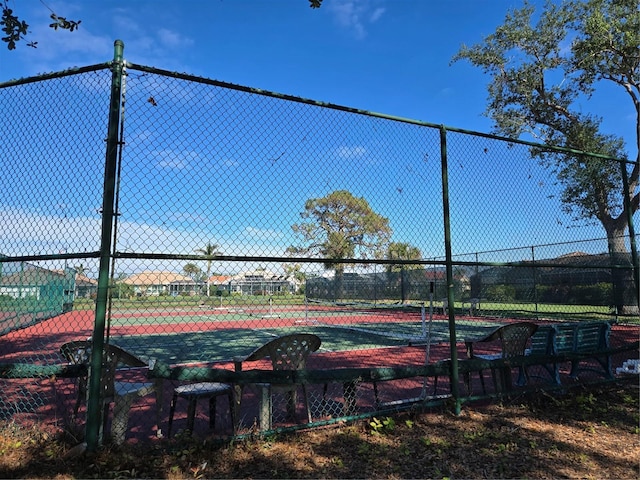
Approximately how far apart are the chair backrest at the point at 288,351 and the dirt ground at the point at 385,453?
0.69 meters

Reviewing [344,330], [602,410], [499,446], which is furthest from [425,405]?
[344,330]

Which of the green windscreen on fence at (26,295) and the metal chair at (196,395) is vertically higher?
the green windscreen on fence at (26,295)

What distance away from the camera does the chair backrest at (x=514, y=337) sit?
514 centimetres

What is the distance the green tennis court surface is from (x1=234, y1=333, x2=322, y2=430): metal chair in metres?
4.71

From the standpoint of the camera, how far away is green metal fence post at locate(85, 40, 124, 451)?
321cm

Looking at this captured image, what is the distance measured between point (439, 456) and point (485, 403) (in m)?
1.73

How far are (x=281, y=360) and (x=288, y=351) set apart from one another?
0.36 ft

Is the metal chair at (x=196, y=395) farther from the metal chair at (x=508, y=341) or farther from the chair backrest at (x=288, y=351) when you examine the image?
the metal chair at (x=508, y=341)

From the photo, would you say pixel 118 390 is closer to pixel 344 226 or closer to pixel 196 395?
pixel 196 395

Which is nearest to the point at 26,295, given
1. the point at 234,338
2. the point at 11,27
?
the point at 234,338

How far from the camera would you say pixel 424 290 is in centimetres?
2019

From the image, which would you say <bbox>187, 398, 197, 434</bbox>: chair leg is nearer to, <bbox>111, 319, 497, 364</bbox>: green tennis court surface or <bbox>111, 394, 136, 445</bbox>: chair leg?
<bbox>111, 394, 136, 445</bbox>: chair leg

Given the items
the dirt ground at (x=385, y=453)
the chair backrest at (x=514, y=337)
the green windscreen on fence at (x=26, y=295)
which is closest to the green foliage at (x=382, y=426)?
the dirt ground at (x=385, y=453)

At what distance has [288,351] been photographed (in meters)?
4.37
